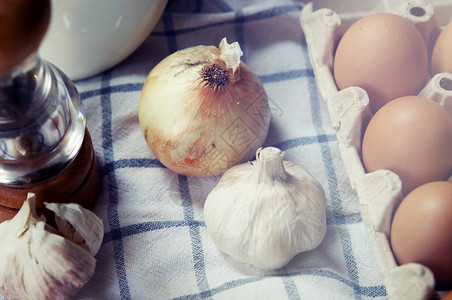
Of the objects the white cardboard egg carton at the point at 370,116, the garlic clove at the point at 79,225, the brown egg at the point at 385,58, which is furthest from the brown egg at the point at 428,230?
the garlic clove at the point at 79,225

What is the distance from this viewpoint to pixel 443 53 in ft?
2.14

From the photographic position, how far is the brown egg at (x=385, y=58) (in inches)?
23.9

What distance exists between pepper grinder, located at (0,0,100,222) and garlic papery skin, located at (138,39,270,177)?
0.09 metres

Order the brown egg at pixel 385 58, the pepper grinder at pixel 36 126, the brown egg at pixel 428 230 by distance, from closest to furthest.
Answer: the pepper grinder at pixel 36 126 < the brown egg at pixel 428 230 < the brown egg at pixel 385 58

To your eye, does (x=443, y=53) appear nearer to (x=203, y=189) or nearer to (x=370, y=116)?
(x=370, y=116)

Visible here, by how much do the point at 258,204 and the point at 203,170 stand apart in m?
0.10

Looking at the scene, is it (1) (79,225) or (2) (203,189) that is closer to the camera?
(1) (79,225)

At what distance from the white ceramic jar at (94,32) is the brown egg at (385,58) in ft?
0.88

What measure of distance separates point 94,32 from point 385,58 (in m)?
0.36

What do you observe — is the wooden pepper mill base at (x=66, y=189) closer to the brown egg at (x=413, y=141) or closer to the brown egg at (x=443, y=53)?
the brown egg at (x=413, y=141)

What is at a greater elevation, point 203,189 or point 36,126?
point 36,126

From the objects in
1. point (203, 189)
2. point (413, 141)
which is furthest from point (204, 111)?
point (413, 141)

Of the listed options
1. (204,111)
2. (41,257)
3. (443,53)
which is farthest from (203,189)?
(443,53)

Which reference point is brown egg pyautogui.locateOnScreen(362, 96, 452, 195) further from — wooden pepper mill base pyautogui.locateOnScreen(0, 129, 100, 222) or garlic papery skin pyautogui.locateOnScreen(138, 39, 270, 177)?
wooden pepper mill base pyautogui.locateOnScreen(0, 129, 100, 222)
